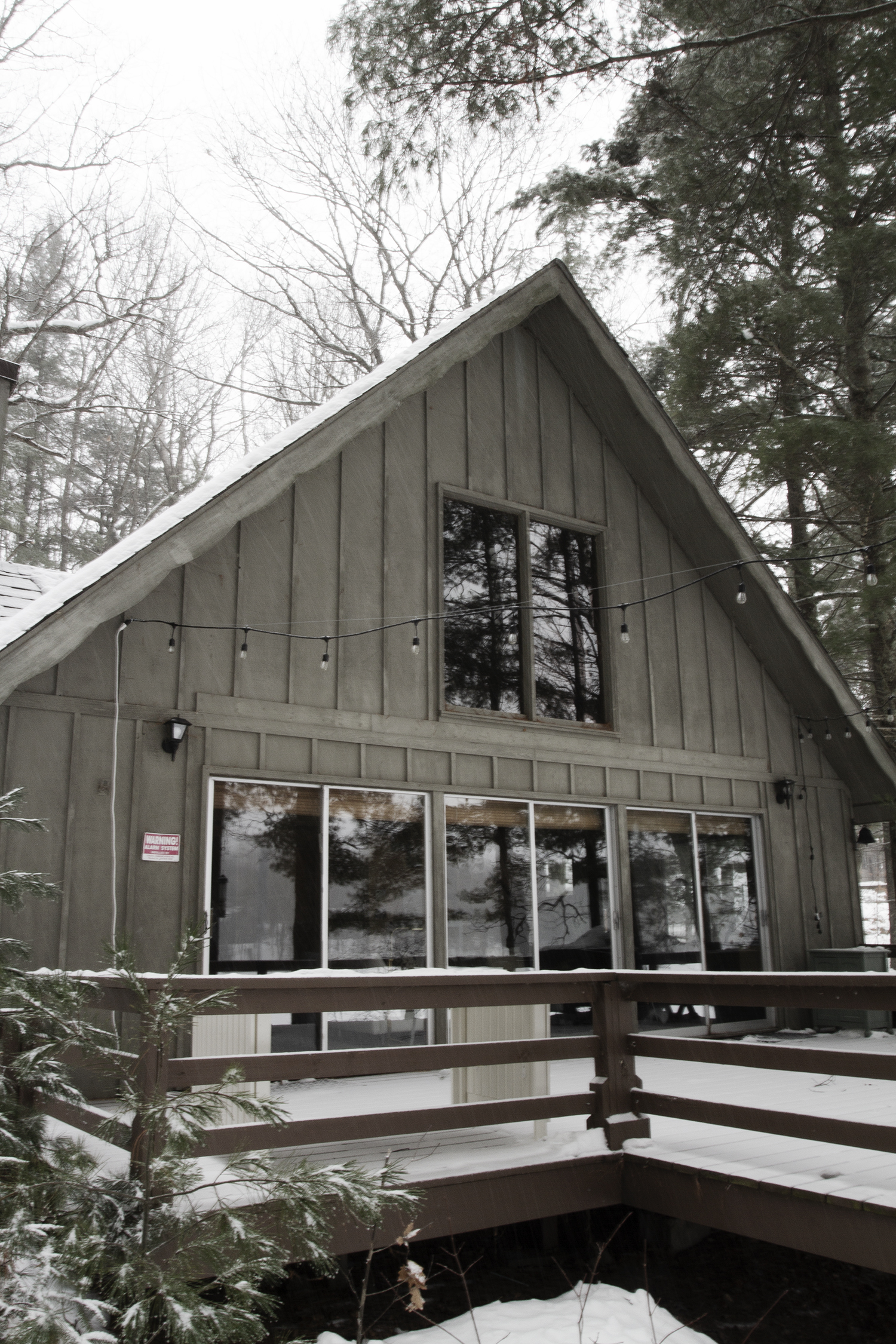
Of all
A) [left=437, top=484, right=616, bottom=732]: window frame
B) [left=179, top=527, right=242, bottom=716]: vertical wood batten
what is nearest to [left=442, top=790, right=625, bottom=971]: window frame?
[left=437, top=484, right=616, bottom=732]: window frame

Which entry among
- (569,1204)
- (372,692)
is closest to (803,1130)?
(569,1204)

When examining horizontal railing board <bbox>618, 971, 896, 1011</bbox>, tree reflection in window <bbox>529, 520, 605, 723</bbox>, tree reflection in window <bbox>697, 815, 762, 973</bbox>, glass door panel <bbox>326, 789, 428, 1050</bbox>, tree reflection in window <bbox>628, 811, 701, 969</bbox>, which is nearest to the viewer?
horizontal railing board <bbox>618, 971, 896, 1011</bbox>

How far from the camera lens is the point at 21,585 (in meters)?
7.80

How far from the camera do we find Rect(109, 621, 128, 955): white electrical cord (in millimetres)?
6266

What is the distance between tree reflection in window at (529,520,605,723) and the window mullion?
0.17 feet

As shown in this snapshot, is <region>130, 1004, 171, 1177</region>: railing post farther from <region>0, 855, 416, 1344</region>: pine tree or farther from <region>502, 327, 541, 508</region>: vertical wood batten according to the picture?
<region>502, 327, 541, 508</region>: vertical wood batten

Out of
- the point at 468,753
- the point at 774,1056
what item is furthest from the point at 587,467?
the point at 774,1056

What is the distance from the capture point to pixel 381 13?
817cm

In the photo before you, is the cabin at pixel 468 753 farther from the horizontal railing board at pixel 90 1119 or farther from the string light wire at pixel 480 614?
the horizontal railing board at pixel 90 1119

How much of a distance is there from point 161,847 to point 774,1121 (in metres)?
3.87

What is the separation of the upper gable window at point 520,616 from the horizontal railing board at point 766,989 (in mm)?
3508

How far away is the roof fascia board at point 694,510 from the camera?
29.6ft

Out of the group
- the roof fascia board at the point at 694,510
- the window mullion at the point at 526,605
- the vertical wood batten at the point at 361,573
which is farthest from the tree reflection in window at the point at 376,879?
the roof fascia board at the point at 694,510

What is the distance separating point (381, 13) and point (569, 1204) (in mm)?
8310
